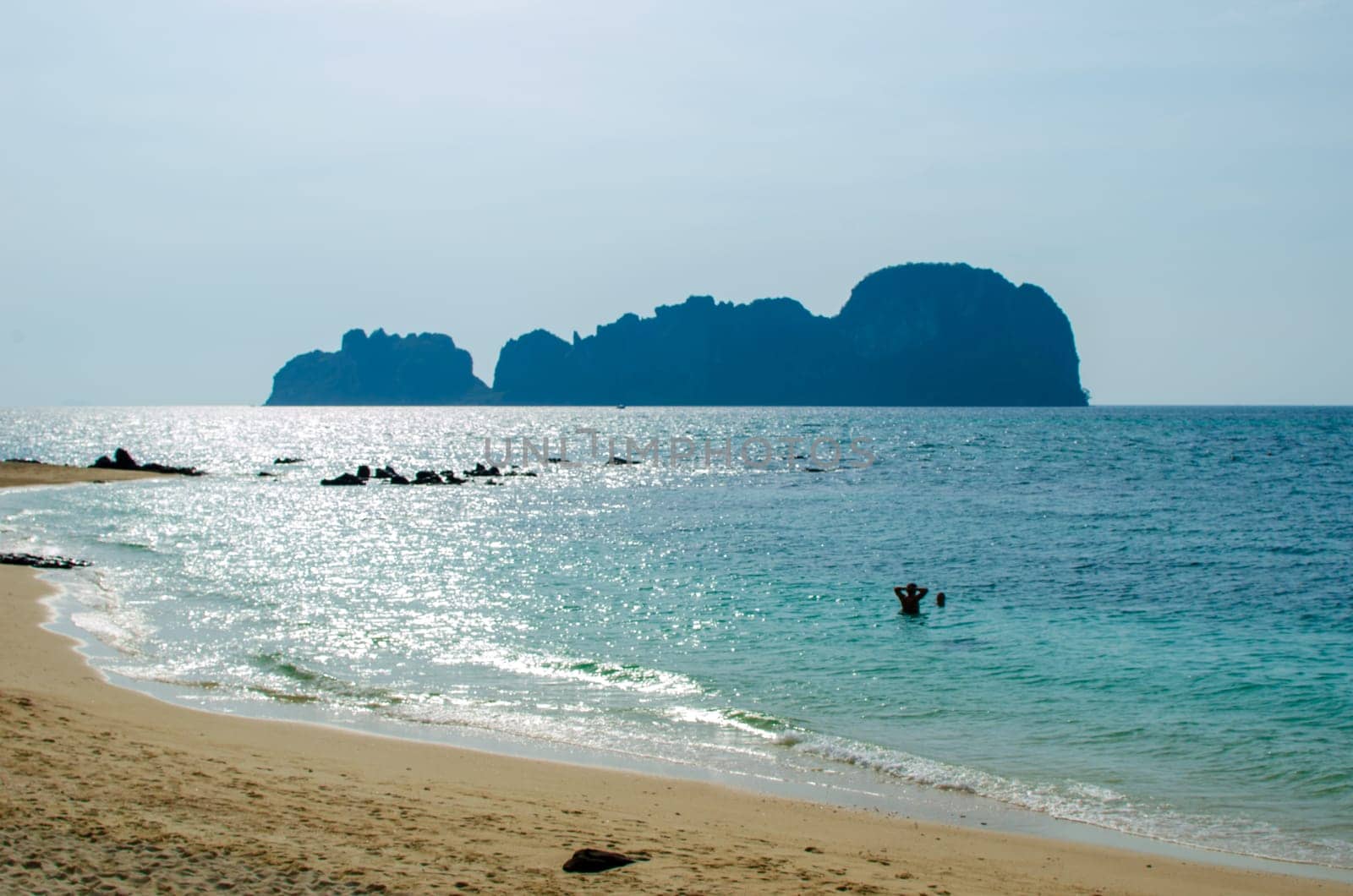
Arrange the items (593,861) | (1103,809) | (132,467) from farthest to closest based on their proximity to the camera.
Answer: (132,467) < (1103,809) < (593,861)

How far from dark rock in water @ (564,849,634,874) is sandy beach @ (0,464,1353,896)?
5.4 inches

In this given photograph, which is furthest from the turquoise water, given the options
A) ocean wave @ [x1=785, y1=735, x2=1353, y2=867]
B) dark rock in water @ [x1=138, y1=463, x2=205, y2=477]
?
dark rock in water @ [x1=138, y1=463, x2=205, y2=477]

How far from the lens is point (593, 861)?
8430mm

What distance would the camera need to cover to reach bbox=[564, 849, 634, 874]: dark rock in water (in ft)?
27.4

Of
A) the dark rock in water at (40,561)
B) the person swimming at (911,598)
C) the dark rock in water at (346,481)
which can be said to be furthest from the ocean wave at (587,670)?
the dark rock in water at (346,481)

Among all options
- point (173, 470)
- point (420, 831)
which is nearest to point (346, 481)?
point (173, 470)

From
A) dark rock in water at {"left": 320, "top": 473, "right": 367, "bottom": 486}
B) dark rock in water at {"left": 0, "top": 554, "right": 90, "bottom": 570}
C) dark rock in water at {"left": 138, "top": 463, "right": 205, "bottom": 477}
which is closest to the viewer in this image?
dark rock in water at {"left": 0, "top": 554, "right": 90, "bottom": 570}

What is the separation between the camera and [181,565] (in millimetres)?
32219

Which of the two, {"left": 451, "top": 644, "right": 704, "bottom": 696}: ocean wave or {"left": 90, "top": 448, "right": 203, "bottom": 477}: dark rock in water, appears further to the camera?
{"left": 90, "top": 448, "right": 203, "bottom": 477}: dark rock in water

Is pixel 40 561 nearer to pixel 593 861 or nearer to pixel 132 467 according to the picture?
pixel 593 861

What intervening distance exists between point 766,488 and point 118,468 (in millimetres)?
49831

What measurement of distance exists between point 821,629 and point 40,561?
24.4 meters

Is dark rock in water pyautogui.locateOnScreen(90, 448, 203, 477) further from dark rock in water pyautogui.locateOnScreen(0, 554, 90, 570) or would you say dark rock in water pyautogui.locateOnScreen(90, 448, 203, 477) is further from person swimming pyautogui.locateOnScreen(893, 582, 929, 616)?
person swimming pyautogui.locateOnScreen(893, 582, 929, 616)

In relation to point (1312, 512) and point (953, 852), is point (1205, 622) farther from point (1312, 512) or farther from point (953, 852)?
point (1312, 512)
